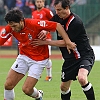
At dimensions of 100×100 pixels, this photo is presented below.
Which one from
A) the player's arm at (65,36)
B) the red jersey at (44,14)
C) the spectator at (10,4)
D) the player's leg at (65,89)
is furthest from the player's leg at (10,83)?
the spectator at (10,4)

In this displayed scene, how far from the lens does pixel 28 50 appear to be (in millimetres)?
8000

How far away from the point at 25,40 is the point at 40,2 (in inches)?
194

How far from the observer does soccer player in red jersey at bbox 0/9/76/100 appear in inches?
306

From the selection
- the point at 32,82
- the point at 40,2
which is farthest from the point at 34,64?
the point at 40,2

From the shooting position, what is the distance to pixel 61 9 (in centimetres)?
789

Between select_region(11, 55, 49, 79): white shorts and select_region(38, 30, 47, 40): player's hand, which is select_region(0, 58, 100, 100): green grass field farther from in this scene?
select_region(38, 30, 47, 40): player's hand

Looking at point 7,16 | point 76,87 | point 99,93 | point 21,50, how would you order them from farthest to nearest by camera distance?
point 76,87 < point 99,93 < point 21,50 < point 7,16

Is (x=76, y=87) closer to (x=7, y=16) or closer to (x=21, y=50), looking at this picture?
(x=21, y=50)

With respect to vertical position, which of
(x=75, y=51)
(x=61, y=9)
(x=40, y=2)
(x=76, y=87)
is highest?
(x=61, y=9)

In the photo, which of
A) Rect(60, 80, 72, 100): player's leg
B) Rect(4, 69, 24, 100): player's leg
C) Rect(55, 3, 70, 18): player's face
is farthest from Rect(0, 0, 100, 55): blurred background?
Rect(4, 69, 24, 100): player's leg

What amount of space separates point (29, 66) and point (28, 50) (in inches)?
11.4

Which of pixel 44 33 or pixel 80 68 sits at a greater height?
pixel 44 33

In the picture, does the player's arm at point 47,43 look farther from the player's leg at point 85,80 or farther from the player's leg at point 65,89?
the player's leg at point 65,89

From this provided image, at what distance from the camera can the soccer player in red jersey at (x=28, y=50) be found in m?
7.77
